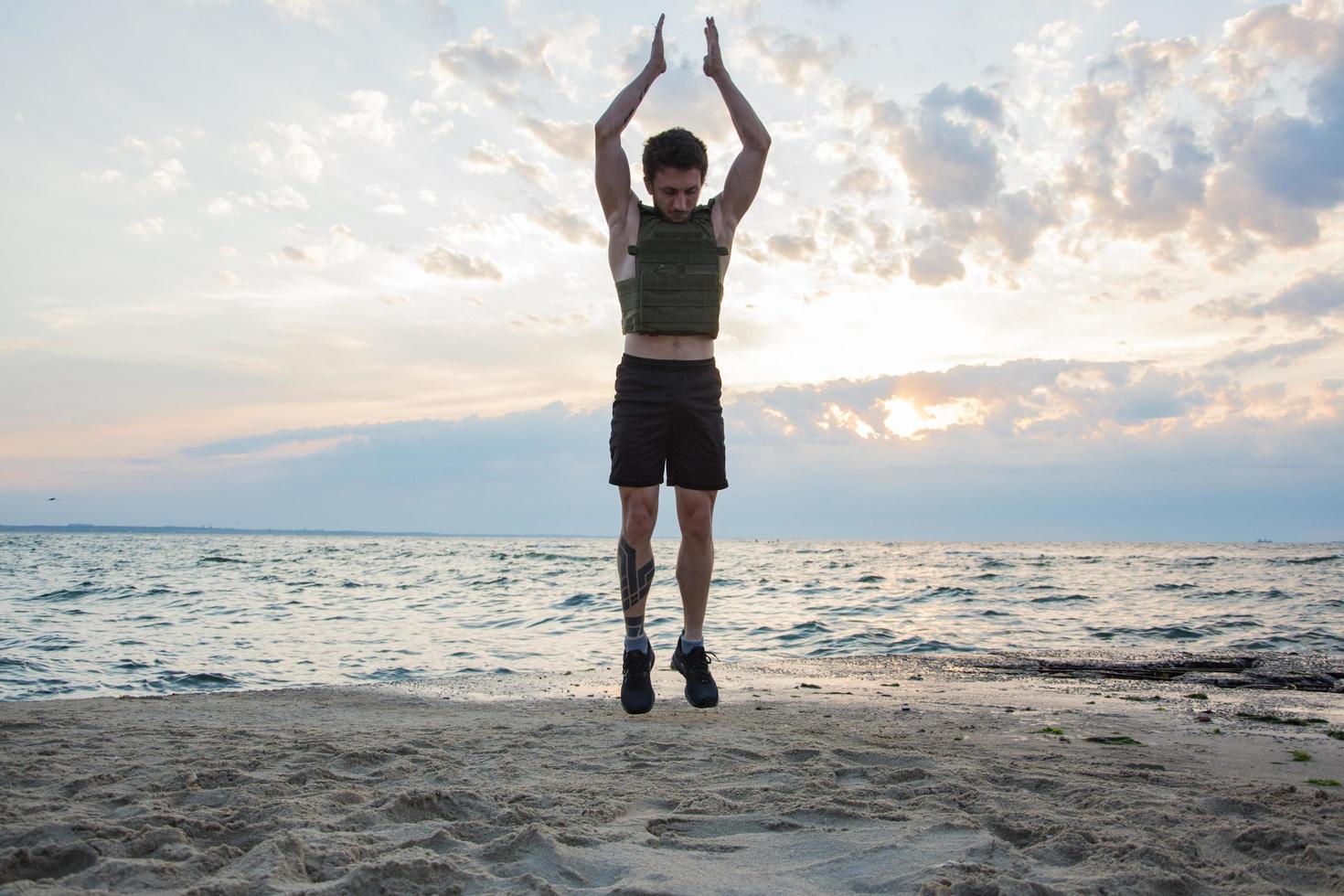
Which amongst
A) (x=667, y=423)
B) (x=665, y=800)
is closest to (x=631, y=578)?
(x=667, y=423)

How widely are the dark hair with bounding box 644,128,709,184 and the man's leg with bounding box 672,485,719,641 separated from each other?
1611 mm

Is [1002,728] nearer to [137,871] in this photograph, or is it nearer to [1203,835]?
[1203,835]

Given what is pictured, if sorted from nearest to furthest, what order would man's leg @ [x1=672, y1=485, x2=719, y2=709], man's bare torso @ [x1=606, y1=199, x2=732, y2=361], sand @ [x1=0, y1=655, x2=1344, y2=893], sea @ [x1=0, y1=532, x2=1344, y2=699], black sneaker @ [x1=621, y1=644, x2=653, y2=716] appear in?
sand @ [x1=0, y1=655, x2=1344, y2=893] < black sneaker @ [x1=621, y1=644, x2=653, y2=716] < man's bare torso @ [x1=606, y1=199, x2=732, y2=361] < man's leg @ [x1=672, y1=485, x2=719, y2=709] < sea @ [x1=0, y1=532, x2=1344, y2=699]

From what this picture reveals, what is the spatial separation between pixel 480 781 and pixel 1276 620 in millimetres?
12166

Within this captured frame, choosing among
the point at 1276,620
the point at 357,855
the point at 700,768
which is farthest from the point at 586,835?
the point at 1276,620

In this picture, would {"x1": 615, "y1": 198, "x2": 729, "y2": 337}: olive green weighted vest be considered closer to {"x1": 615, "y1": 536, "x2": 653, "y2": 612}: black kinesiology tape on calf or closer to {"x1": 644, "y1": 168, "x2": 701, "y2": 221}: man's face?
{"x1": 644, "y1": 168, "x2": 701, "y2": 221}: man's face

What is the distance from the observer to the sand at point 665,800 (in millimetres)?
2010

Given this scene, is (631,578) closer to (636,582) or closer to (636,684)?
(636,582)

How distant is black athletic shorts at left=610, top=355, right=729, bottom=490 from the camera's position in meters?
4.46

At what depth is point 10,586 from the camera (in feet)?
52.8

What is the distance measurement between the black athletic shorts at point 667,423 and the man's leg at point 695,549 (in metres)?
0.08

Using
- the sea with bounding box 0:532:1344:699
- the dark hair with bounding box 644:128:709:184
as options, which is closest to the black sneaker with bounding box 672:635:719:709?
the dark hair with bounding box 644:128:709:184

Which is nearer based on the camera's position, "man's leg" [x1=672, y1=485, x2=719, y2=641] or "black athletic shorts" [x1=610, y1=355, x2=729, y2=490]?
"black athletic shorts" [x1=610, y1=355, x2=729, y2=490]

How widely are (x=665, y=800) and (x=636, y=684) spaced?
175cm
